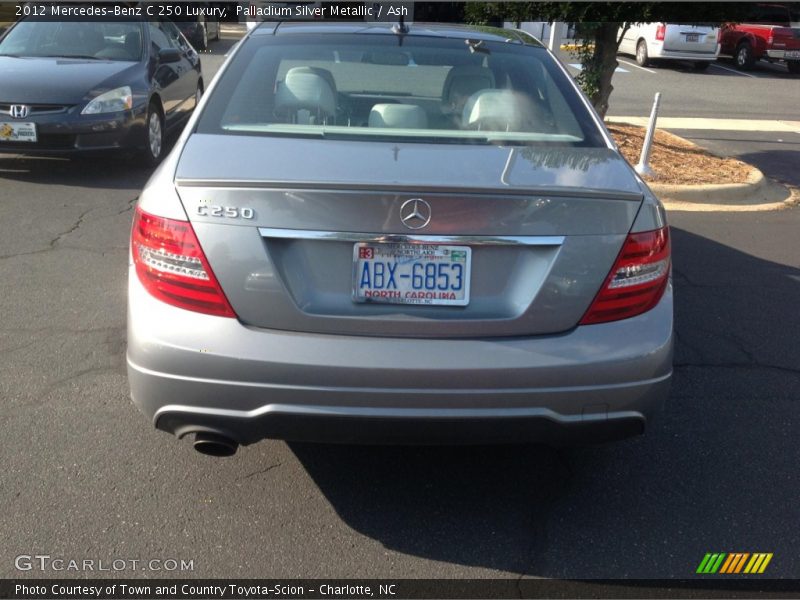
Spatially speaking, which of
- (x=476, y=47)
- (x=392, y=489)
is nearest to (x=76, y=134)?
(x=476, y=47)

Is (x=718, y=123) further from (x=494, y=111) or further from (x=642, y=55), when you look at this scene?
(x=494, y=111)

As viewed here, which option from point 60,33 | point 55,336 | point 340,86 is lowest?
point 55,336

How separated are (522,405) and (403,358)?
1.34 ft

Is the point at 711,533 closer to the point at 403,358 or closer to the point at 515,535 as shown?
the point at 515,535

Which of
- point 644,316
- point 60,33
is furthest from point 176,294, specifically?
point 60,33

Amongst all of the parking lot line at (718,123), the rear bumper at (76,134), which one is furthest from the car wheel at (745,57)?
the rear bumper at (76,134)

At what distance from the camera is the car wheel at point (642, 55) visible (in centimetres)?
2173

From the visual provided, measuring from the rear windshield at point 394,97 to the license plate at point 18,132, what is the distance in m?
4.39

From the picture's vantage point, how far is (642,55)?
71.9 ft

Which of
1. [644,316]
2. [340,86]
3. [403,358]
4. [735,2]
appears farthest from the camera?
[735,2]

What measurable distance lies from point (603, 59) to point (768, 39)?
1483 centimetres

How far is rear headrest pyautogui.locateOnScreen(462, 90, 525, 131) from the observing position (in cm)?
344

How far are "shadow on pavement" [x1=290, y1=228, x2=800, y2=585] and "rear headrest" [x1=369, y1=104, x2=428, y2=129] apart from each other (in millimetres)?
1346

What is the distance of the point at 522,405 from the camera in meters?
2.64
